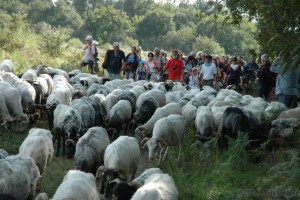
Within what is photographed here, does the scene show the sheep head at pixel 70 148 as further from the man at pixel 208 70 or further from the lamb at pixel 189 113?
the man at pixel 208 70

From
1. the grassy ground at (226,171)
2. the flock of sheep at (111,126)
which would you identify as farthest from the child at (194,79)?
the grassy ground at (226,171)

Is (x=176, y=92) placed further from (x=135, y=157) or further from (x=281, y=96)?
(x=135, y=157)

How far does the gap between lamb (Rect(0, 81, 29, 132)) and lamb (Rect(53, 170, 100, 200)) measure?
203 inches

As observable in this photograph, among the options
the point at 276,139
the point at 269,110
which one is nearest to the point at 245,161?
the point at 276,139

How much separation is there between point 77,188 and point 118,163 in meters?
1.68

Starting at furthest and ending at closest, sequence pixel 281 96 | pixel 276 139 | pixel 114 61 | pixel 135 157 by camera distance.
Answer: pixel 114 61 < pixel 281 96 < pixel 276 139 < pixel 135 157

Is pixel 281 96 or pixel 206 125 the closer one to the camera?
pixel 206 125

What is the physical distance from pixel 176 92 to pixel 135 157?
633 cm

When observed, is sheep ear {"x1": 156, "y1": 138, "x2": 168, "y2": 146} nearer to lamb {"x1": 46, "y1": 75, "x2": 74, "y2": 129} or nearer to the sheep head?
the sheep head

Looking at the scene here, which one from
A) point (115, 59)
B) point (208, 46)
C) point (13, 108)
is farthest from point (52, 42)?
point (208, 46)

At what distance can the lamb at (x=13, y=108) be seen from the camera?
1101 cm

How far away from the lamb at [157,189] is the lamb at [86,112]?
4.10 m

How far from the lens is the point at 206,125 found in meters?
10.2

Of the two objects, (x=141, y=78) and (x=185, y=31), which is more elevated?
(x=185, y=31)
